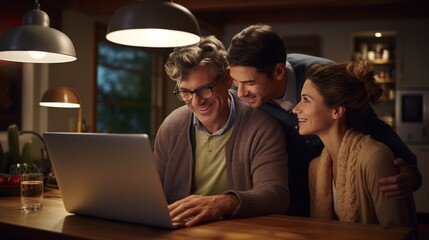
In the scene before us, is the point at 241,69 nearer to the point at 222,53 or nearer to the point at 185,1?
the point at 222,53

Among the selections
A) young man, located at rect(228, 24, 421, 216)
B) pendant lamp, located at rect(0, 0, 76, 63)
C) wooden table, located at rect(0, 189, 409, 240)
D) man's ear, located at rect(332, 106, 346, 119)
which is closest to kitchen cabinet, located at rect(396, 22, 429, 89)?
young man, located at rect(228, 24, 421, 216)

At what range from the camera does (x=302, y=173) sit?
2.14 m

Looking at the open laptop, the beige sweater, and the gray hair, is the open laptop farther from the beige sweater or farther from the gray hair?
the beige sweater

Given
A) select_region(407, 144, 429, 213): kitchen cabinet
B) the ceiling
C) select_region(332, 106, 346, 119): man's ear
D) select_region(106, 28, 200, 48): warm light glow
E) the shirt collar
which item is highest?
the ceiling

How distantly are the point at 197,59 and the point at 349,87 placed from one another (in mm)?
590

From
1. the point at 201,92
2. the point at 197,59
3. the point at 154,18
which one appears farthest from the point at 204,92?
the point at 154,18

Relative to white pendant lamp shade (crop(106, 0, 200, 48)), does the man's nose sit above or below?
below

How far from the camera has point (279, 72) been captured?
Answer: 6.97 feet

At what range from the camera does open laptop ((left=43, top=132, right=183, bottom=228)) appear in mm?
1318

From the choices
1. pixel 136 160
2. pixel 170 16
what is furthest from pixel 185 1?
pixel 136 160

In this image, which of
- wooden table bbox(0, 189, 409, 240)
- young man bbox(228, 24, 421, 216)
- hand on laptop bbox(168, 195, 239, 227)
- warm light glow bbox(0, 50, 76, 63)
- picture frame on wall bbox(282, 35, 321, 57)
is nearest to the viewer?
wooden table bbox(0, 189, 409, 240)

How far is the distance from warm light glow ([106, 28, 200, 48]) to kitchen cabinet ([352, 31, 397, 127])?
16.9 ft

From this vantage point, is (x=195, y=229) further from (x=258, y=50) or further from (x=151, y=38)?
(x=258, y=50)

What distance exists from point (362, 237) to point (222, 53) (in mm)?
989
